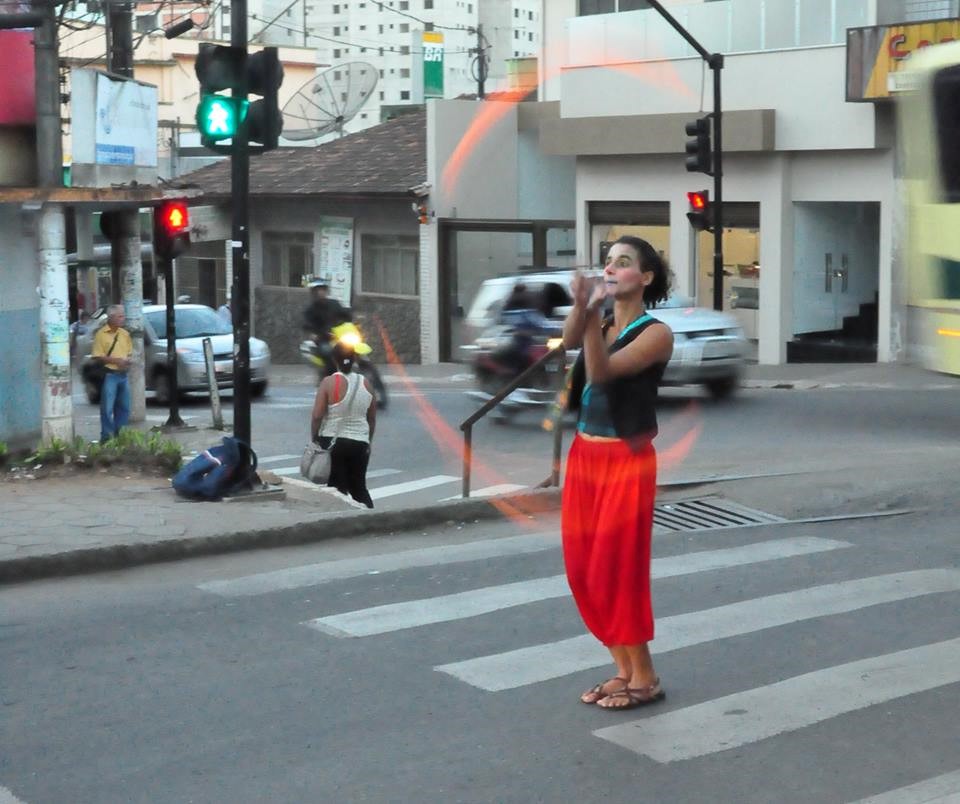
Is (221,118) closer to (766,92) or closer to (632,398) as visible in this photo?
(632,398)

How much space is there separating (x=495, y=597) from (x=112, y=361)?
380 inches

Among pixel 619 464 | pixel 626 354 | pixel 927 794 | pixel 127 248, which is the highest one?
pixel 127 248

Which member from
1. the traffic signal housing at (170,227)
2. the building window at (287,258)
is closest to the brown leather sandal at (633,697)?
the traffic signal housing at (170,227)

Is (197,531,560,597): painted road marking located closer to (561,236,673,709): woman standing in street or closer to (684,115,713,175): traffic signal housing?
(561,236,673,709): woman standing in street

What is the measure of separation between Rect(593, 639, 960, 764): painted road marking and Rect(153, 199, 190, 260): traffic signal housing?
13.3 m

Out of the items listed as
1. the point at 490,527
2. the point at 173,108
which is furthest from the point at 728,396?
the point at 173,108

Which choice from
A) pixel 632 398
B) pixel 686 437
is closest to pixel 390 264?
pixel 686 437

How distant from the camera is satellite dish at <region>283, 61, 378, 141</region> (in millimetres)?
39844

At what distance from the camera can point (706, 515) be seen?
1058 cm

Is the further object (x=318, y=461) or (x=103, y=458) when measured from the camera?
(x=103, y=458)

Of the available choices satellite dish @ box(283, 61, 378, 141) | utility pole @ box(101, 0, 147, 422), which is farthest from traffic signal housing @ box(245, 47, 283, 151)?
satellite dish @ box(283, 61, 378, 141)

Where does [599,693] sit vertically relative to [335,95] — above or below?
below

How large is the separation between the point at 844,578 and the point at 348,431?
458 centimetres

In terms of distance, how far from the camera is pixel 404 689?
21.0ft
